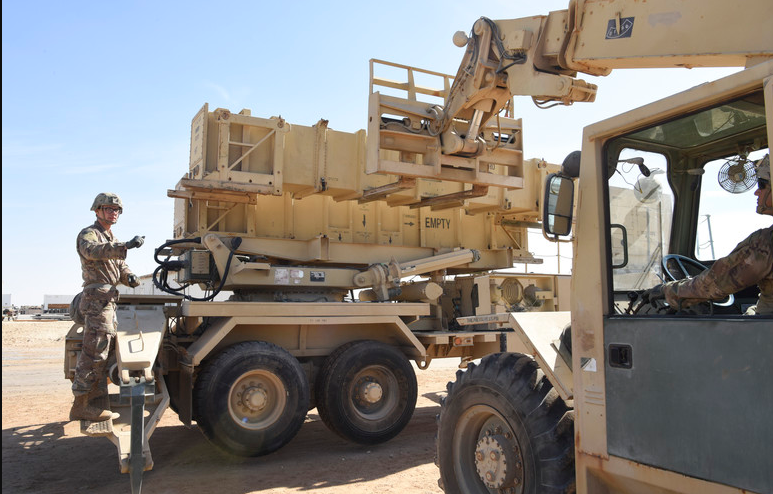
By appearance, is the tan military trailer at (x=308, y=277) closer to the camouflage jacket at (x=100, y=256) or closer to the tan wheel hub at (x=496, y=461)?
the camouflage jacket at (x=100, y=256)

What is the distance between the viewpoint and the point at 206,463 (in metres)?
6.84

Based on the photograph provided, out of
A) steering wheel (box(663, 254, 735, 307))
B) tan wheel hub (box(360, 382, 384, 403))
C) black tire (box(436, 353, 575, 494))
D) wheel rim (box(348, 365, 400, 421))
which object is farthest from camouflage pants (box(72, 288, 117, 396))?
steering wheel (box(663, 254, 735, 307))

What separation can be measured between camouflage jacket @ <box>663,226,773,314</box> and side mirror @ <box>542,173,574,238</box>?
73 cm

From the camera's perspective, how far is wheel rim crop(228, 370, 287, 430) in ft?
22.3

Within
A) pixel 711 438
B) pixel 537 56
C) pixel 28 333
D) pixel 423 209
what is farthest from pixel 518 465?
pixel 28 333

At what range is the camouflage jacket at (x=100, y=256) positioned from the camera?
575 cm

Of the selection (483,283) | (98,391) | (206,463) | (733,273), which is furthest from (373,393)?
(733,273)

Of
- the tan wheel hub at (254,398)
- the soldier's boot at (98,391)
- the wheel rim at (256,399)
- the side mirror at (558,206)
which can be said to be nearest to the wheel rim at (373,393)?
the wheel rim at (256,399)

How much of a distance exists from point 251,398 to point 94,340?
6.01 feet

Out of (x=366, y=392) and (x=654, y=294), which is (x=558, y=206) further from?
(x=366, y=392)

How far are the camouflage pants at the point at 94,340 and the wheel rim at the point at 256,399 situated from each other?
1444mm

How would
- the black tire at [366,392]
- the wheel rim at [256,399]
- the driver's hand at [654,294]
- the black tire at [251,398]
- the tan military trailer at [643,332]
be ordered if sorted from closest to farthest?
the tan military trailer at [643,332]
the driver's hand at [654,294]
the black tire at [251,398]
the wheel rim at [256,399]
the black tire at [366,392]

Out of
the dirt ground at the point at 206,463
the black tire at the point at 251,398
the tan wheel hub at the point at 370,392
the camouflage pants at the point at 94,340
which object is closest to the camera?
the camouflage pants at the point at 94,340

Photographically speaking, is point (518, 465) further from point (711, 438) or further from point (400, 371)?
point (400, 371)
